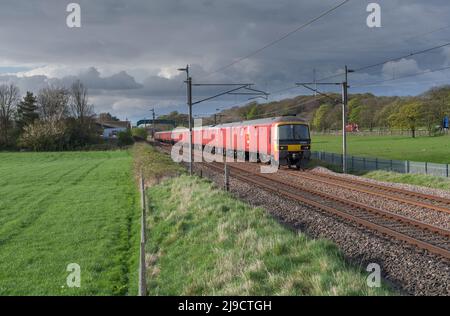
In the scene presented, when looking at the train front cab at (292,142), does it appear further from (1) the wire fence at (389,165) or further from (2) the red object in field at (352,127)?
(2) the red object in field at (352,127)

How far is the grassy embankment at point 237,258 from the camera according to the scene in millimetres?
7133

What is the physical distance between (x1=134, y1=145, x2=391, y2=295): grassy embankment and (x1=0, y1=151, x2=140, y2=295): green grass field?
795 millimetres

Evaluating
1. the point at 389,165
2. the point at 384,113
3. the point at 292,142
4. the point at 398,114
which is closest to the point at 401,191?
the point at 389,165

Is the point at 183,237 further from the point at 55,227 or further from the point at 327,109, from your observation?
the point at 327,109

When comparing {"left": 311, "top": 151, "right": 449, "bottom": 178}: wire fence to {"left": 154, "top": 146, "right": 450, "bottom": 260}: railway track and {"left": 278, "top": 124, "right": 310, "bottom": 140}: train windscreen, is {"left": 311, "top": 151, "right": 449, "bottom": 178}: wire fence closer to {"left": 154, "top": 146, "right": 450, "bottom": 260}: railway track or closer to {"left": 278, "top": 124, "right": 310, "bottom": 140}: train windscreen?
{"left": 154, "top": 146, "right": 450, "bottom": 260}: railway track

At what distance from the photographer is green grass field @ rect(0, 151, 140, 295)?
9.80 m

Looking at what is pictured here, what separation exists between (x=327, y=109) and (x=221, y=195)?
95593 millimetres

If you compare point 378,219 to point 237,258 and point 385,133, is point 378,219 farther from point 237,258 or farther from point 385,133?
point 385,133

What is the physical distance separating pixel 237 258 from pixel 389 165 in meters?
21.2

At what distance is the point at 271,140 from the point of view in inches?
1131

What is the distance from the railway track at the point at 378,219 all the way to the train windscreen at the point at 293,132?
6.75 metres

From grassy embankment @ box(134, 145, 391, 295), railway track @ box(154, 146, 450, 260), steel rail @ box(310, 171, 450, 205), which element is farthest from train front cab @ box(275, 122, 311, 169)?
grassy embankment @ box(134, 145, 391, 295)

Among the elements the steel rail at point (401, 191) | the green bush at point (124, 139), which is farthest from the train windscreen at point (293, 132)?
the green bush at point (124, 139)
